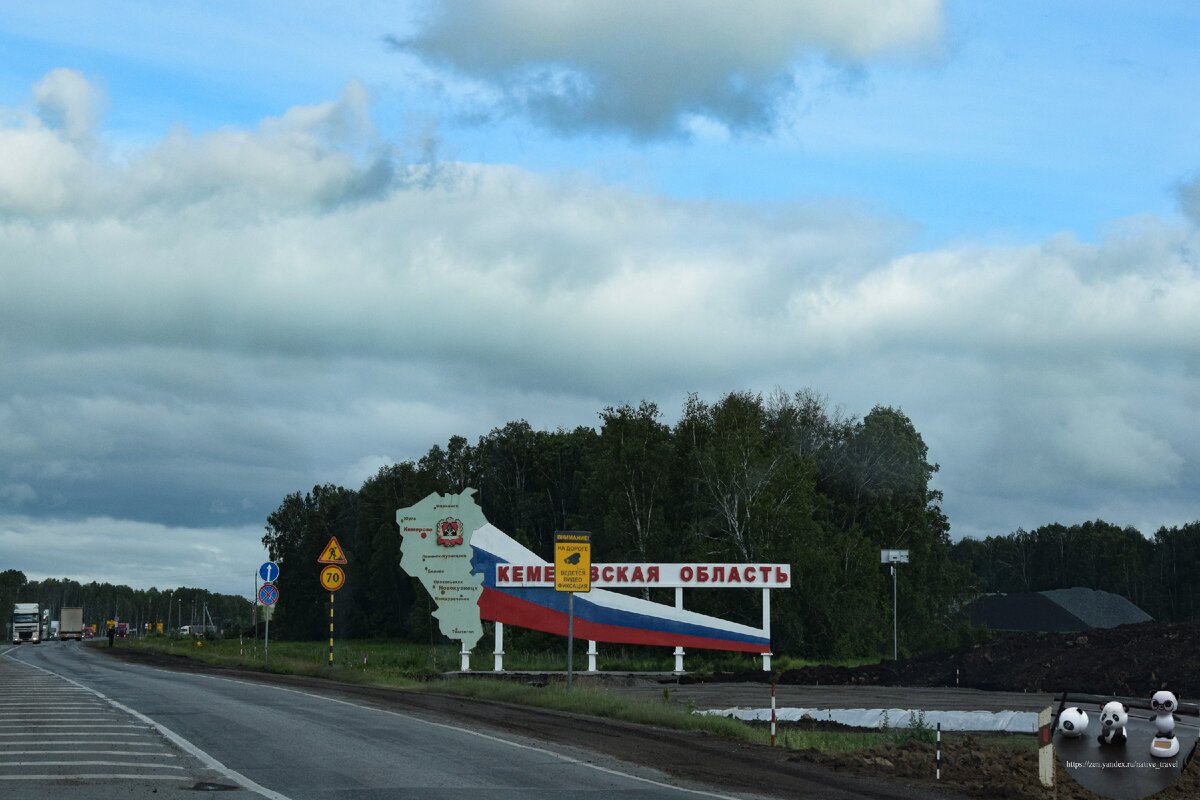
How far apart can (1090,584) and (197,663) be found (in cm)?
11169

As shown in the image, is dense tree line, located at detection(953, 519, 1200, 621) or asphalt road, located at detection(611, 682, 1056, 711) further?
dense tree line, located at detection(953, 519, 1200, 621)

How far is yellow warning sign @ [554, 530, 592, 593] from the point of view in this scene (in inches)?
1277

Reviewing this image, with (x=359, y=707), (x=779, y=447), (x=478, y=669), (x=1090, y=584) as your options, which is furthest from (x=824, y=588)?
(x=1090, y=584)

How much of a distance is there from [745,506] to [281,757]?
50.9 m

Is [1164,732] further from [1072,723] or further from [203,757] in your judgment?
[203,757]

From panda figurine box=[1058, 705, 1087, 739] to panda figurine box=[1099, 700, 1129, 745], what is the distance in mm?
134

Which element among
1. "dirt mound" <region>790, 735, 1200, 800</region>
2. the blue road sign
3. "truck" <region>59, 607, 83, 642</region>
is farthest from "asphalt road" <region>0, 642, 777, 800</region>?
"truck" <region>59, 607, 83, 642</region>

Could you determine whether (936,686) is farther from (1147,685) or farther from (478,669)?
(478,669)

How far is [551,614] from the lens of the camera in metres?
47.5

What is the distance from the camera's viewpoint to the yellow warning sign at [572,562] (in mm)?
32438

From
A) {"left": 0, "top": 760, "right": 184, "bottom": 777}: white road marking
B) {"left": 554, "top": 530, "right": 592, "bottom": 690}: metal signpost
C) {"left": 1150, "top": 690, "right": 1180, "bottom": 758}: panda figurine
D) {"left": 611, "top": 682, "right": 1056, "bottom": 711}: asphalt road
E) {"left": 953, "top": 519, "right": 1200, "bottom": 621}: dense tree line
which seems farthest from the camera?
{"left": 953, "top": 519, "right": 1200, "bottom": 621}: dense tree line

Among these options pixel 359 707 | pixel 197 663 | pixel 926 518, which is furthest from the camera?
pixel 926 518

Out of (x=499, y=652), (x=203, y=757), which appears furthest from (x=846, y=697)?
(x=203, y=757)

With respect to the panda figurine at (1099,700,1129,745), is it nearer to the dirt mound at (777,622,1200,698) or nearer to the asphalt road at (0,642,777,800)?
the asphalt road at (0,642,777,800)
